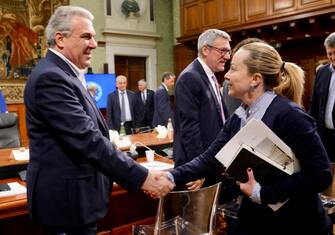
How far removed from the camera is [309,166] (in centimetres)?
136

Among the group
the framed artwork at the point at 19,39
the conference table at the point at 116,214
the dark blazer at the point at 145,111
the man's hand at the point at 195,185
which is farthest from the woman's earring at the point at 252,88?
the framed artwork at the point at 19,39

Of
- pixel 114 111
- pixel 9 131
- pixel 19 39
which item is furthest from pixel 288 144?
pixel 19 39

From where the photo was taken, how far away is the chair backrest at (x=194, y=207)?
1.69 meters

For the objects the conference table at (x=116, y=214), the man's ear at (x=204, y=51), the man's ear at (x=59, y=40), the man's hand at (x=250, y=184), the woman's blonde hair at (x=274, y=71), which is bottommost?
the conference table at (x=116, y=214)

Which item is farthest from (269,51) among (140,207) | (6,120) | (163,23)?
(163,23)

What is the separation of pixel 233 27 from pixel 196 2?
138 cm

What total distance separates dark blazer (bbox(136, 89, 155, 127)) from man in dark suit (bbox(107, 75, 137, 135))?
6.0 inches

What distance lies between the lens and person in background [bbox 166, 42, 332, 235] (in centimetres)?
137

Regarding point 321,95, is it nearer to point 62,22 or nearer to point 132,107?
point 62,22

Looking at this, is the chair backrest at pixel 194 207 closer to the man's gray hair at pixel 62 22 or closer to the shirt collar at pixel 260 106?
the shirt collar at pixel 260 106

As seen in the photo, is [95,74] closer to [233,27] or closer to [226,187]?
[233,27]

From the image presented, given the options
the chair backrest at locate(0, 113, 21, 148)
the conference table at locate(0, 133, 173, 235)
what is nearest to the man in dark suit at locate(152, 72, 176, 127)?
the chair backrest at locate(0, 113, 21, 148)

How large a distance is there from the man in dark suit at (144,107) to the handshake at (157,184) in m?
5.43

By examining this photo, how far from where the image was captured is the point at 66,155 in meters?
1.56
